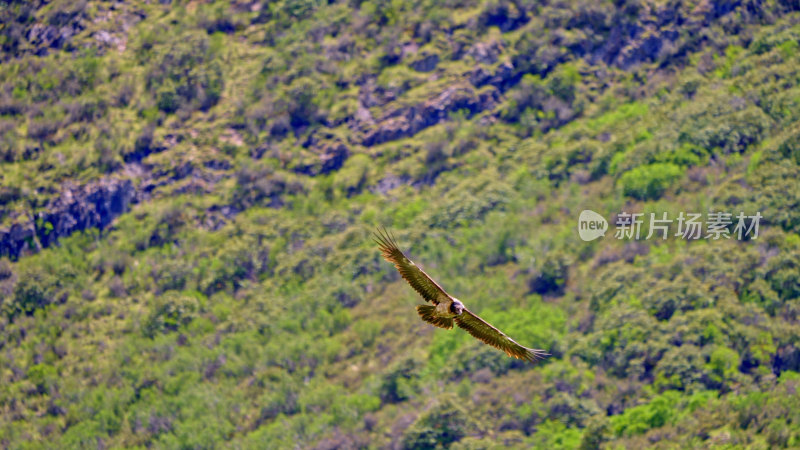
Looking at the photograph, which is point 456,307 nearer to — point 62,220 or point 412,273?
point 412,273

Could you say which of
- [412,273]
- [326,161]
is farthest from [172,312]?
[412,273]

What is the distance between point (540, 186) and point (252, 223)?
1412cm

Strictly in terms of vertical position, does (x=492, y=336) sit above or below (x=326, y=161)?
above

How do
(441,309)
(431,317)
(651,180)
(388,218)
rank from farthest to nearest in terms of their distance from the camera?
(388,218) < (651,180) < (431,317) < (441,309)

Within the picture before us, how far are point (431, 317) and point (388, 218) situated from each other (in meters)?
42.8

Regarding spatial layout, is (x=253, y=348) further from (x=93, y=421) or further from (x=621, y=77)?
(x=621, y=77)

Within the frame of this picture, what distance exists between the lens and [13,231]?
65.6 m

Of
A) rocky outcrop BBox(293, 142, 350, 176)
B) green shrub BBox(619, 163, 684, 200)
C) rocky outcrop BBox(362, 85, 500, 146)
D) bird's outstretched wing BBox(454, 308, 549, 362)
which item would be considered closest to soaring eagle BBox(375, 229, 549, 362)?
bird's outstretched wing BBox(454, 308, 549, 362)

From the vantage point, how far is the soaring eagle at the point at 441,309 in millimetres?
20312

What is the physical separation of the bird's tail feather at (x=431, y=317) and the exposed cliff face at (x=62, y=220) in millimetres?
46810

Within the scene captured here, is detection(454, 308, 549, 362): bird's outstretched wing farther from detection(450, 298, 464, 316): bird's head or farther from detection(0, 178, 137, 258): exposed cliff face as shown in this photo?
detection(0, 178, 137, 258): exposed cliff face

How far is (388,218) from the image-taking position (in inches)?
2522

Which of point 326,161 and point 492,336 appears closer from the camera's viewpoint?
point 492,336

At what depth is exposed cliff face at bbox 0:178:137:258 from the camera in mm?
65312
